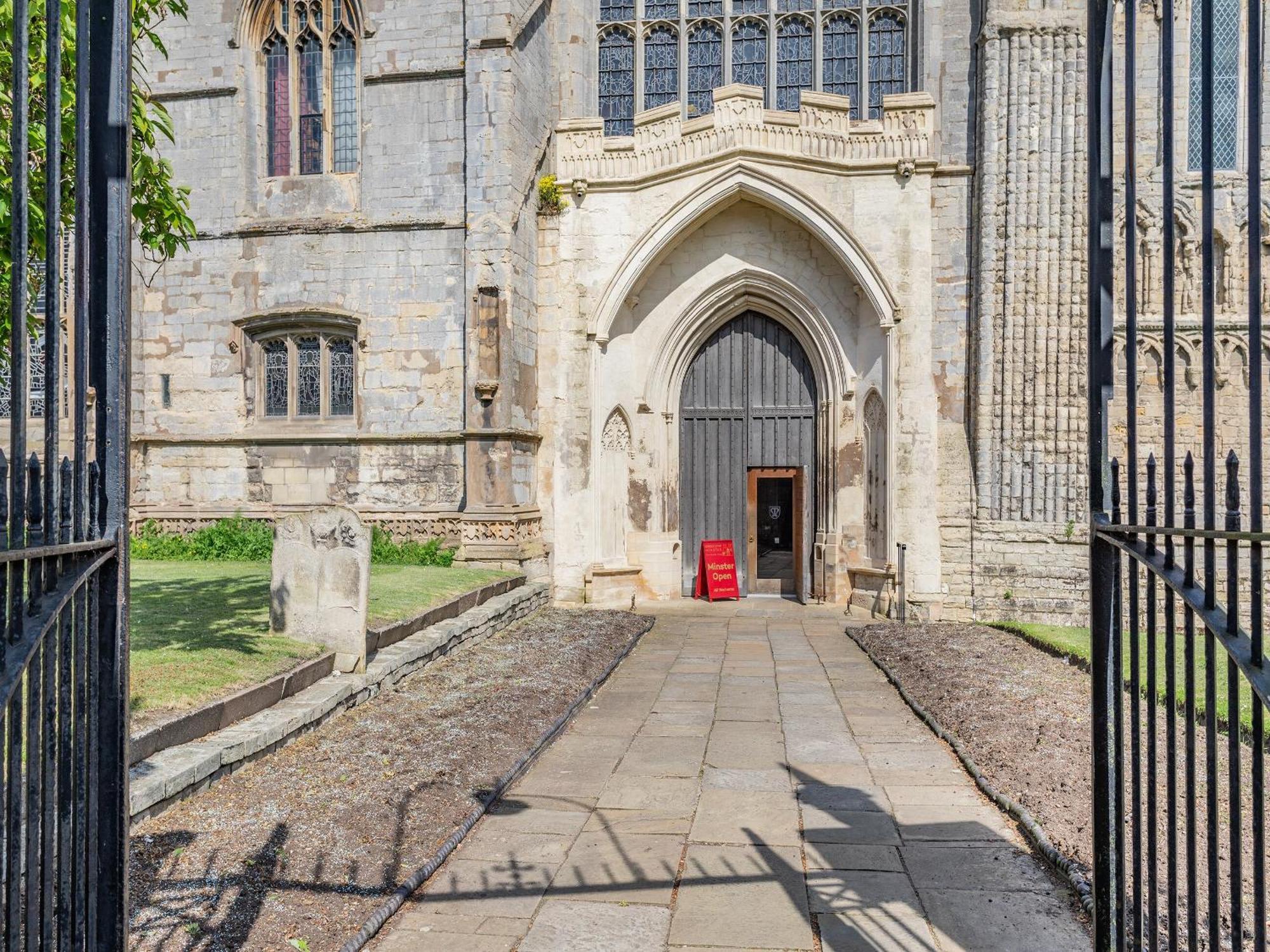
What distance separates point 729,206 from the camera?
44.6 ft

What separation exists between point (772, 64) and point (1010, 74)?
11.1 feet

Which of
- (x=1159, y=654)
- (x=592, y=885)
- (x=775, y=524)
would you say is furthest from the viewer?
(x=775, y=524)

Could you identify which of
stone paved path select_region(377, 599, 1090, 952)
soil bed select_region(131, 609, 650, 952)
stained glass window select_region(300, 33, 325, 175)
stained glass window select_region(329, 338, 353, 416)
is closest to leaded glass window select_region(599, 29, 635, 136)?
stained glass window select_region(300, 33, 325, 175)

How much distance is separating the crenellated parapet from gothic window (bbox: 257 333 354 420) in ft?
13.1

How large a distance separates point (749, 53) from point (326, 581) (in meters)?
10.5

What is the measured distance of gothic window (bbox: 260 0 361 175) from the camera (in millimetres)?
13570

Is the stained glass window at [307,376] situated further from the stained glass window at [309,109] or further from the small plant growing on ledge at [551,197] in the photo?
the small plant growing on ledge at [551,197]

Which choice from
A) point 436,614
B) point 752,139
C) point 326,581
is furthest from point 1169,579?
point 752,139

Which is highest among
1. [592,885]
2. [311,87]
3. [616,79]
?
[616,79]

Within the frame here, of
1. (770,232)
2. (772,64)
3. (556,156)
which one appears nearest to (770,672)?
(770,232)

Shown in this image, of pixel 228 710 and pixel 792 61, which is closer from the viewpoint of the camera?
pixel 228 710

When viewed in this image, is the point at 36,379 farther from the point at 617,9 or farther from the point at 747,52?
the point at 747,52

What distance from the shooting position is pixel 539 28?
1343 centimetres

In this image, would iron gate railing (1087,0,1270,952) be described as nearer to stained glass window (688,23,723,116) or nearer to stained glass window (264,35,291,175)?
stained glass window (688,23,723,116)
